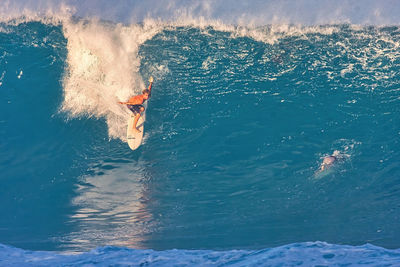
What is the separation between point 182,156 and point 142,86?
1405mm

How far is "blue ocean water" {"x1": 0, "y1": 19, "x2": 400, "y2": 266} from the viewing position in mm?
7238

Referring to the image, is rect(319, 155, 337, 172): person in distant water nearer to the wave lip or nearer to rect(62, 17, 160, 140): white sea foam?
the wave lip

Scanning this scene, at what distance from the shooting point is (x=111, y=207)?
24.6 ft

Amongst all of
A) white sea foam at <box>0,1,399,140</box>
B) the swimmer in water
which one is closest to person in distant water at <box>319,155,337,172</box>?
the swimmer in water

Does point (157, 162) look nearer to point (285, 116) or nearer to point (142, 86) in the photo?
point (142, 86)

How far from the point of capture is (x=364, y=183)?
7.23m

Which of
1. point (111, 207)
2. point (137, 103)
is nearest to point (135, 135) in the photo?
point (137, 103)

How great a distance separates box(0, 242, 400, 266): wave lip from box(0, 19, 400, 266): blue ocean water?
3.6 inches

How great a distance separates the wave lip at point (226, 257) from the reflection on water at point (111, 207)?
34 cm

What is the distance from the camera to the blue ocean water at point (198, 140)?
23.7 feet

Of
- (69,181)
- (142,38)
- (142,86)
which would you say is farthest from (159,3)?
(69,181)

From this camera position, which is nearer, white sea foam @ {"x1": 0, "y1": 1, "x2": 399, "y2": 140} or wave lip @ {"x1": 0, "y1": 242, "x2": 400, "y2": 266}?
wave lip @ {"x1": 0, "y1": 242, "x2": 400, "y2": 266}

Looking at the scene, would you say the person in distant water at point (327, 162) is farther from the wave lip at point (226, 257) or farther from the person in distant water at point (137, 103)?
the person in distant water at point (137, 103)

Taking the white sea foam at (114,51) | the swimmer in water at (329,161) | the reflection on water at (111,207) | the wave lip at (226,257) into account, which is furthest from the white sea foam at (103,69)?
the swimmer in water at (329,161)
